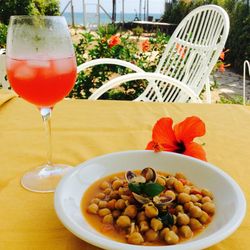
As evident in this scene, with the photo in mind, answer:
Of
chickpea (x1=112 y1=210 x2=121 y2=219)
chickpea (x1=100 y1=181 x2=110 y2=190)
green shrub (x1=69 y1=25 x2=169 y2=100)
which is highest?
chickpea (x1=112 y1=210 x2=121 y2=219)

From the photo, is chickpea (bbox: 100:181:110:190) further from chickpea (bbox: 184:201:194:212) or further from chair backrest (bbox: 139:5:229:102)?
chair backrest (bbox: 139:5:229:102)

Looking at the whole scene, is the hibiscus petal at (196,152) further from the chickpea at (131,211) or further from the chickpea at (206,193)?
the chickpea at (131,211)

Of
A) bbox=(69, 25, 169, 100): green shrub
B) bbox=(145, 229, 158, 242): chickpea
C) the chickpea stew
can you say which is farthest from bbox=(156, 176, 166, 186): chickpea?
bbox=(69, 25, 169, 100): green shrub

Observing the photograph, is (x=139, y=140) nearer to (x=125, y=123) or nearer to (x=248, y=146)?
(x=125, y=123)

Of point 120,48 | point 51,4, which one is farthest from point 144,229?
point 51,4

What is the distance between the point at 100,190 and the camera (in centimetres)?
61

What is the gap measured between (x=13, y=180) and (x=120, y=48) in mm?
2339

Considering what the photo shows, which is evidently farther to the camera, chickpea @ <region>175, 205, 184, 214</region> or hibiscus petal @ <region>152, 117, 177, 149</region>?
hibiscus petal @ <region>152, 117, 177, 149</region>

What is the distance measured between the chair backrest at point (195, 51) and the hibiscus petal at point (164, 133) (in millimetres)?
1176

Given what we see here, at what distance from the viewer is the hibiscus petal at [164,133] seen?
687 millimetres

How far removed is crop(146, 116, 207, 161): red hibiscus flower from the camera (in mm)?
674

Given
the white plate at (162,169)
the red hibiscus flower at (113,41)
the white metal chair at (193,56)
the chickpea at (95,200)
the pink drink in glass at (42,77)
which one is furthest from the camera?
the red hibiscus flower at (113,41)

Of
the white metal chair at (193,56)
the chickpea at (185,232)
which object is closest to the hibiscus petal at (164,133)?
the chickpea at (185,232)

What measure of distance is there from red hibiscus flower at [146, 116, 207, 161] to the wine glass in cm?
19
